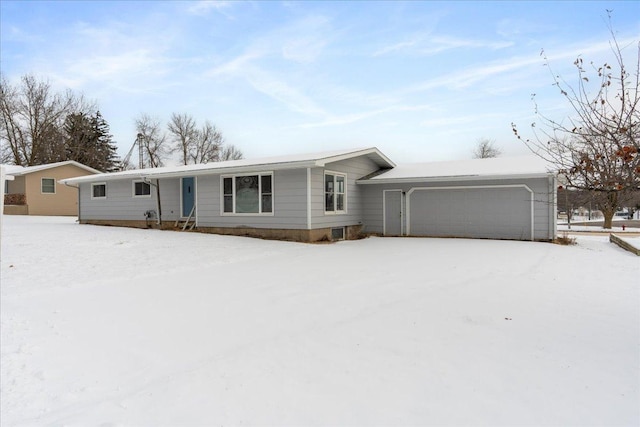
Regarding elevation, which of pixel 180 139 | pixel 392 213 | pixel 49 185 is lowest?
pixel 392 213

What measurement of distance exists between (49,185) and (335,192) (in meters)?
21.3

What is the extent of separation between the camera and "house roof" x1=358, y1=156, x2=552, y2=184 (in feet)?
39.4

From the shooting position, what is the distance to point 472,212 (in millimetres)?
13000

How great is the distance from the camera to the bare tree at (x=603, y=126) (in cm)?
287

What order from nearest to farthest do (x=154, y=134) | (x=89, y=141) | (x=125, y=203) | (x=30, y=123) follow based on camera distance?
(x=125, y=203) → (x=30, y=123) → (x=89, y=141) → (x=154, y=134)

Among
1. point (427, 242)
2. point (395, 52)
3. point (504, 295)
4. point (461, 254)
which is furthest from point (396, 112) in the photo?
point (504, 295)

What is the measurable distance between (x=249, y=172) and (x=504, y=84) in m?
7.88

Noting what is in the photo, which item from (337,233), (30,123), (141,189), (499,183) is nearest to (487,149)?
(499,183)

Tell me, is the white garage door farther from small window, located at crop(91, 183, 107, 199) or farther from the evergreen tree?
the evergreen tree

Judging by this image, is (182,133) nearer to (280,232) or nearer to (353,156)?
(353,156)

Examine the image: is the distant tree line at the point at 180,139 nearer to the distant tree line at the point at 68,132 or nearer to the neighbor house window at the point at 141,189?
the distant tree line at the point at 68,132

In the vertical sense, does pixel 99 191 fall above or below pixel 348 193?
above

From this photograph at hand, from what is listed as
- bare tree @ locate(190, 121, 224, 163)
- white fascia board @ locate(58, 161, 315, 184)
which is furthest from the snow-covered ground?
bare tree @ locate(190, 121, 224, 163)

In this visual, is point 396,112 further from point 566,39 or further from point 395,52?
point 566,39
